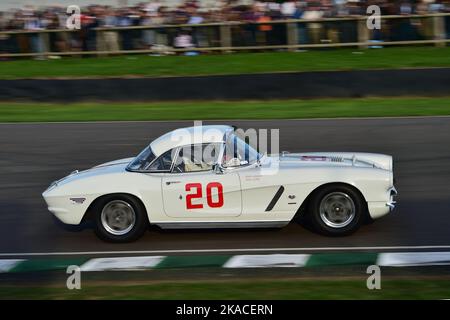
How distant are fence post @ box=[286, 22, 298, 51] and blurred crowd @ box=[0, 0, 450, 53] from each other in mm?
144

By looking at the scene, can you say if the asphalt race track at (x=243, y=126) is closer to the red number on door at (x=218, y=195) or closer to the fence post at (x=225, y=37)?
the red number on door at (x=218, y=195)

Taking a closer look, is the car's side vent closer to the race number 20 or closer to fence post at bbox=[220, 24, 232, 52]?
the race number 20

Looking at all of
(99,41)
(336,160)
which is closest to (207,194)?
(336,160)

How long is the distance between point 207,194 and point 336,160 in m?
1.53

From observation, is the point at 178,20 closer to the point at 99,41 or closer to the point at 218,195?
the point at 99,41

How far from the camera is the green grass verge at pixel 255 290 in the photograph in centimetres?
681

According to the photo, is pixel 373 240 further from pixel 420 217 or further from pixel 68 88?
pixel 68 88

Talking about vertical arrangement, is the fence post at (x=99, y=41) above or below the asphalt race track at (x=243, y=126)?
above

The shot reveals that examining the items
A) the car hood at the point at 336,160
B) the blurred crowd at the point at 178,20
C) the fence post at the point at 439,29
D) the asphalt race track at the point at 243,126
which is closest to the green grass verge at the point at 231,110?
the asphalt race track at the point at 243,126

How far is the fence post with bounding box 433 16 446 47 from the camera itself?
2050 centimetres

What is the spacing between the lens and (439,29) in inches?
818

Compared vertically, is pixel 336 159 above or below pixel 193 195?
above

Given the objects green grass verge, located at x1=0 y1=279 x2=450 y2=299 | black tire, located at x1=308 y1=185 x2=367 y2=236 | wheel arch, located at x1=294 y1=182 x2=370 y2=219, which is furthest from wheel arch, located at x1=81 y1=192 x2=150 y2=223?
black tire, located at x1=308 y1=185 x2=367 y2=236
